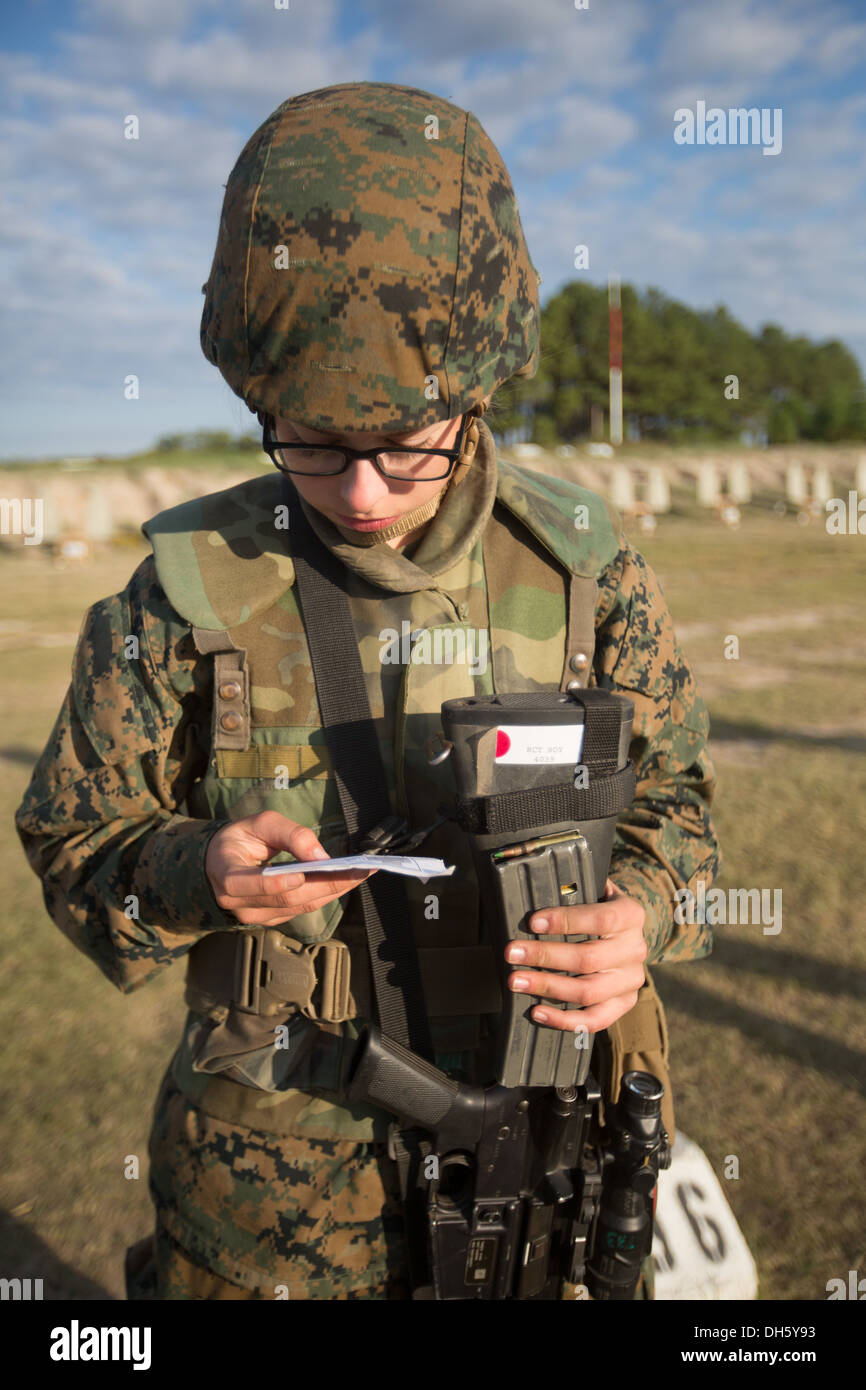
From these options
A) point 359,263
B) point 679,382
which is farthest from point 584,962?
point 679,382

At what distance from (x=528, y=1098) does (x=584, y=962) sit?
1.11ft

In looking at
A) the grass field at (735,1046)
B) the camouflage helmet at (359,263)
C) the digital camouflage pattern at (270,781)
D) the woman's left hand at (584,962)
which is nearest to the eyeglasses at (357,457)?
the camouflage helmet at (359,263)

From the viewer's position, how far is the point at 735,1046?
4730mm

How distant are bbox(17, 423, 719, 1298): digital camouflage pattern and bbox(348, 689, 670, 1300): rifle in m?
0.13

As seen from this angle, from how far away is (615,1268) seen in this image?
1.79m

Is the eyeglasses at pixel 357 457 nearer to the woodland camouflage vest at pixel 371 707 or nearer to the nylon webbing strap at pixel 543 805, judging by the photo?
the woodland camouflage vest at pixel 371 707

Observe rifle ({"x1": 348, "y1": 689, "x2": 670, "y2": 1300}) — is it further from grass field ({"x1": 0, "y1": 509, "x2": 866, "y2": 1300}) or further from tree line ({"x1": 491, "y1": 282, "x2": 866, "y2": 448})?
tree line ({"x1": 491, "y1": 282, "x2": 866, "y2": 448})

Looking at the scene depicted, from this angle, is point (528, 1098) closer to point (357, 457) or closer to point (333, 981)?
point (333, 981)

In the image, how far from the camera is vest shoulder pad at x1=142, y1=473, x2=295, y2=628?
1.78 meters

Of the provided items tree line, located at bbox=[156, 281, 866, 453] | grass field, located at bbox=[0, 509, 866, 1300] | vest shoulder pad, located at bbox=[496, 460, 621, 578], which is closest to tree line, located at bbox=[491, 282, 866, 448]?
tree line, located at bbox=[156, 281, 866, 453]

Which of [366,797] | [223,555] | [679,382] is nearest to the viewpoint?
[366,797]

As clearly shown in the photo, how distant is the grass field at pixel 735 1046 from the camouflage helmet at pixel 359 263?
3.25 metres
